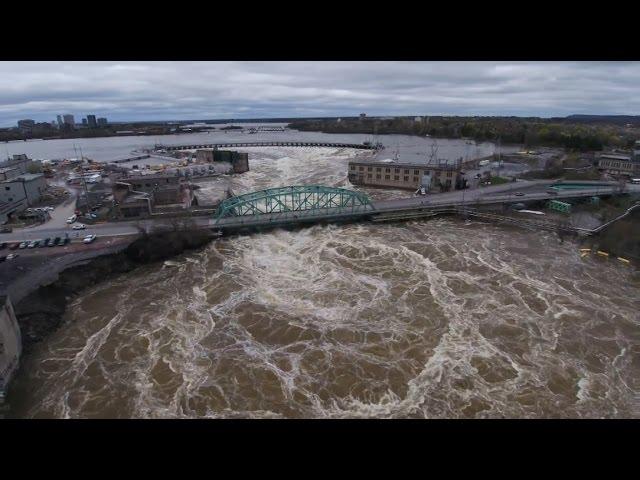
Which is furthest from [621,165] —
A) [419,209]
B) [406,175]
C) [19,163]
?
[19,163]

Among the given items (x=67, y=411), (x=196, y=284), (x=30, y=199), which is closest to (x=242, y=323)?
(x=196, y=284)

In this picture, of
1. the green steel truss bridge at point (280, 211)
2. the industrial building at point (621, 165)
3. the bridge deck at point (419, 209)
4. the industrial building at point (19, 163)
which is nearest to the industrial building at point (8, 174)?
the industrial building at point (19, 163)

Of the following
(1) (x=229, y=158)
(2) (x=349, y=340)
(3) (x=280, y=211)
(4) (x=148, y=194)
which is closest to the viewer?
(2) (x=349, y=340)

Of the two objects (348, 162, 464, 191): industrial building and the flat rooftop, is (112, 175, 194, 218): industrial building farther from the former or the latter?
the flat rooftop

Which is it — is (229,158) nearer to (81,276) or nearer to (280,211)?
(280,211)

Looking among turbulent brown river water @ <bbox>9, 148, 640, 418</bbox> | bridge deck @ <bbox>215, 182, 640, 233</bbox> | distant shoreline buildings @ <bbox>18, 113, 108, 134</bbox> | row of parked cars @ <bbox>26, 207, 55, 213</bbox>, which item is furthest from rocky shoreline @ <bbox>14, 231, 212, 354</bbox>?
distant shoreline buildings @ <bbox>18, 113, 108, 134</bbox>
